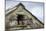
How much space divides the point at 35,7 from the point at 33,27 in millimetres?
363

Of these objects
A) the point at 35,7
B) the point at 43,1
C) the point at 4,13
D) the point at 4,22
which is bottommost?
the point at 4,22

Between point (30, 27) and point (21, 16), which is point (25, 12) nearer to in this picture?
point (21, 16)

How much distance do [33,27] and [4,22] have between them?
519 millimetres

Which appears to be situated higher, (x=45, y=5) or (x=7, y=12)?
(x=45, y=5)

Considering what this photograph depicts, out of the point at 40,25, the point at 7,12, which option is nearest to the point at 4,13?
the point at 7,12

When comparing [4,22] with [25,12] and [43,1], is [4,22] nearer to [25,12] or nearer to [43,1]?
[25,12]

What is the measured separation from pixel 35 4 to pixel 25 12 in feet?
0.79

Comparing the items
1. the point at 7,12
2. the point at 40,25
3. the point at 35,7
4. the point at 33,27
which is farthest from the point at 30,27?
the point at 7,12

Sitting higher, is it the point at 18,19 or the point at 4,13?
the point at 4,13

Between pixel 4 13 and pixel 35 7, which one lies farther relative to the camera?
pixel 35 7

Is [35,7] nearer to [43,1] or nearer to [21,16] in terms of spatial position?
[43,1]

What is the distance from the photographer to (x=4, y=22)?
1554 millimetres

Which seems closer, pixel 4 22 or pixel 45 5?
pixel 4 22
